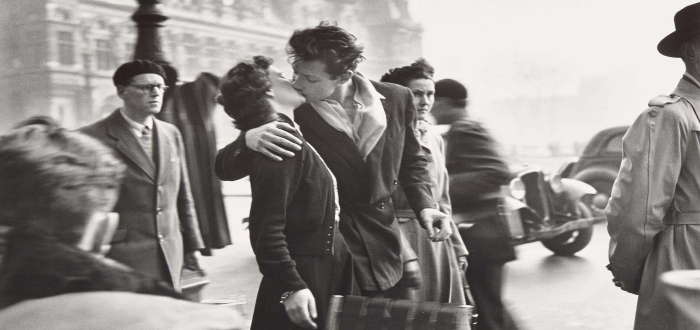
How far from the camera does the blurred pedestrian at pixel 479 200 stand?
465 centimetres

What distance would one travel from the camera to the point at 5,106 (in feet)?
10.6

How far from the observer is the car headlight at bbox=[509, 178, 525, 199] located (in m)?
6.16

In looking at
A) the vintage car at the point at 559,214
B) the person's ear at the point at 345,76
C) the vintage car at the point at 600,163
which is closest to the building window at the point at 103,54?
the person's ear at the point at 345,76

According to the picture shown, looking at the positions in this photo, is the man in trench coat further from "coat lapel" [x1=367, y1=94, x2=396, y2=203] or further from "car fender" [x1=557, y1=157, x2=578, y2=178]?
"car fender" [x1=557, y1=157, x2=578, y2=178]

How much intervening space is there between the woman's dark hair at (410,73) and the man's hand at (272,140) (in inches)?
37.7

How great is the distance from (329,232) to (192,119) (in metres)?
0.70

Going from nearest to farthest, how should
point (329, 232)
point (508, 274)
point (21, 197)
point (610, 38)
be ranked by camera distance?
1. point (21, 197)
2. point (329, 232)
3. point (610, 38)
4. point (508, 274)

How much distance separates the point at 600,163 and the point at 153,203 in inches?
151

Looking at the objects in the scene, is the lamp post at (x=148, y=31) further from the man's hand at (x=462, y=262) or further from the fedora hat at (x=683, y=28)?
the fedora hat at (x=683, y=28)

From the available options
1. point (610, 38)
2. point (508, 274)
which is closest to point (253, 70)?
point (610, 38)

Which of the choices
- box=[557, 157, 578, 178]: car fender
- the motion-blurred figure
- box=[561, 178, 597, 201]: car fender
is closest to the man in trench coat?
the motion-blurred figure

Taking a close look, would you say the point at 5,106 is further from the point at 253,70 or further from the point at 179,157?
the point at 253,70

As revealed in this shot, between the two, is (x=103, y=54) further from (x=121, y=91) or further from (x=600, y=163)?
(x=600, y=163)

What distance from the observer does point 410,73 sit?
4504 millimetres
